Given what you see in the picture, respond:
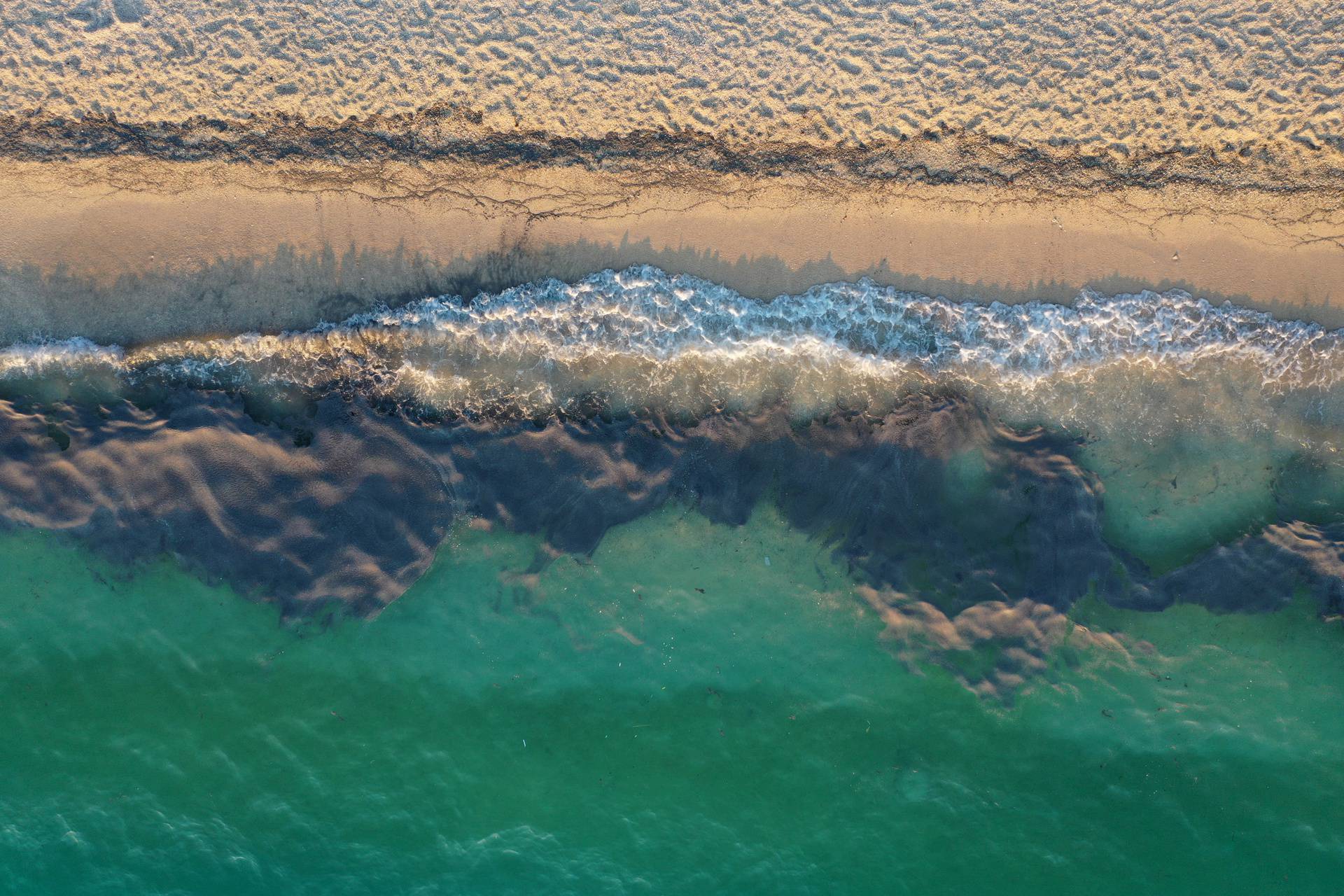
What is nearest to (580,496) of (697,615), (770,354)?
(697,615)

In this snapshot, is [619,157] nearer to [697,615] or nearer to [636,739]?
[697,615]

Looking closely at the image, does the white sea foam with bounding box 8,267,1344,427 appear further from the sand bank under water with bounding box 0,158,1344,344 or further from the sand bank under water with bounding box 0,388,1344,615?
the sand bank under water with bounding box 0,388,1344,615

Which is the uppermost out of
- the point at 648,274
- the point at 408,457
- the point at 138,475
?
the point at 648,274

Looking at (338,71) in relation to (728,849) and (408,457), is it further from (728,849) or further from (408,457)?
(728,849)

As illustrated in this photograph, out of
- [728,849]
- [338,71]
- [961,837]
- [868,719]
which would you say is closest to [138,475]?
[338,71]

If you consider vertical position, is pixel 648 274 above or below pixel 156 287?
above

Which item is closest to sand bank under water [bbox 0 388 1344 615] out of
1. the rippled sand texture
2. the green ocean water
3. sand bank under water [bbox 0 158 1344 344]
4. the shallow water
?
the shallow water

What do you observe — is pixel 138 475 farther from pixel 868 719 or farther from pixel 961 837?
pixel 961 837
